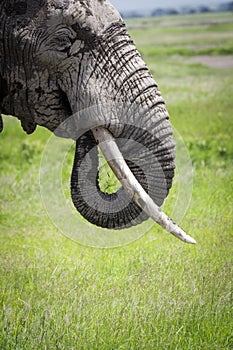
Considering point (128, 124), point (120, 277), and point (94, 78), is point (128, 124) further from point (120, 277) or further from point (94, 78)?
point (120, 277)

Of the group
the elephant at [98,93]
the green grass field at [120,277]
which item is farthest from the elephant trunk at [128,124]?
the green grass field at [120,277]

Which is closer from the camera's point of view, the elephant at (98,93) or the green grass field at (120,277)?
the elephant at (98,93)

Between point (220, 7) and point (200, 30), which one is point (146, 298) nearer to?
point (220, 7)

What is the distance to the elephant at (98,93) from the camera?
4434 millimetres

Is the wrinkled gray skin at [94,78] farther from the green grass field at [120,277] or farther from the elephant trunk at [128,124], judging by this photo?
the green grass field at [120,277]

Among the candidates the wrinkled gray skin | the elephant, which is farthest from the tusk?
the wrinkled gray skin

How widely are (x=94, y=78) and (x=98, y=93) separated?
0.33ft

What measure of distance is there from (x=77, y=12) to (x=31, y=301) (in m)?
2.08

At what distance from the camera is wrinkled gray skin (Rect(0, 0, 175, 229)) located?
4445 mm

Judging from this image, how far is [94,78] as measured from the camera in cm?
451

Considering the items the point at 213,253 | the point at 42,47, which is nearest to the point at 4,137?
the point at 213,253

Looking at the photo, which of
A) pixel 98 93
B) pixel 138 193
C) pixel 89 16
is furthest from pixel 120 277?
pixel 89 16

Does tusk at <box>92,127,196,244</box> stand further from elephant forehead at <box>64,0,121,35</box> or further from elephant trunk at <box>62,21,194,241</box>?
elephant forehead at <box>64,0,121,35</box>

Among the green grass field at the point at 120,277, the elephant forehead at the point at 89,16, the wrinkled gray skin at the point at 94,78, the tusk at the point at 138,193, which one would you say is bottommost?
the green grass field at the point at 120,277
